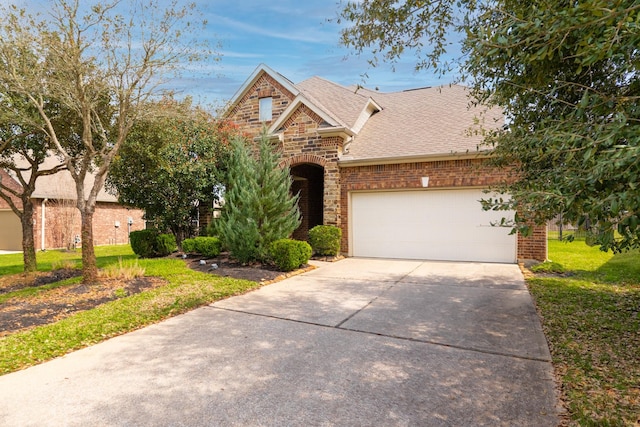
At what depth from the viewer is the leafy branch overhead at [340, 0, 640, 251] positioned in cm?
239

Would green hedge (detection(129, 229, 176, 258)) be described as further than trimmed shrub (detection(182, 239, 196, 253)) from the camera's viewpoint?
Yes

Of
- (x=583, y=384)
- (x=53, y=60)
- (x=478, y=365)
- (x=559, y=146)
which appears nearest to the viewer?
(x=559, y=146)

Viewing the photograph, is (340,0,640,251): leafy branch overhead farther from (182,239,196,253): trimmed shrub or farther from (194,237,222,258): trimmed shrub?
(182,239,196,253): trimmed shrub

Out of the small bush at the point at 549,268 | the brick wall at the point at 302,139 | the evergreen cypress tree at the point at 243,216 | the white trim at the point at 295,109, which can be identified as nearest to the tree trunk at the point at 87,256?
the evergreen cypress tree at the point at 243,216

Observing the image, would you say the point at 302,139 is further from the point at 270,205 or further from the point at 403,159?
the point at 270,205

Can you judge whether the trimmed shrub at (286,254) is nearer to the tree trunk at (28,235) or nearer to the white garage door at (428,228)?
the white garage door at (428,228)

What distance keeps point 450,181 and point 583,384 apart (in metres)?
8.27

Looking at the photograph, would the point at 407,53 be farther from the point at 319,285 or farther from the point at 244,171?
the point at 244,171

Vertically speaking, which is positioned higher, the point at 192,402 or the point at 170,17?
the point at 170,17

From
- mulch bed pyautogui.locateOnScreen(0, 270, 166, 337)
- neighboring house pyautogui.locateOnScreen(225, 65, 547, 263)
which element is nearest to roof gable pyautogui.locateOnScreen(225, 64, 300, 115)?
neighboring house pyautogui.locateOnScreen(225, 65, 547, 263)

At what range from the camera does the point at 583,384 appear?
132 inches

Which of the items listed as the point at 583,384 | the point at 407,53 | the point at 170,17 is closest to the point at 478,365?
the point at 583,384

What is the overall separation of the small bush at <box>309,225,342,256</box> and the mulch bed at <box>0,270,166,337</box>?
16.3 ft

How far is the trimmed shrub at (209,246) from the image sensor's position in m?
11.1
